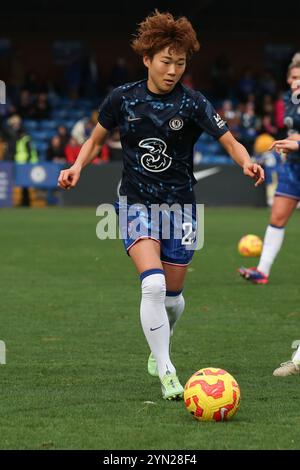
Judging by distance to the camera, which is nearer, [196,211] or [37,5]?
[196,211]

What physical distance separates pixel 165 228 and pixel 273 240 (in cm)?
565

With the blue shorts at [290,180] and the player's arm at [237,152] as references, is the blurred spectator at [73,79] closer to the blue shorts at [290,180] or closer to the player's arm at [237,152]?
the blue shorts at [290,180]

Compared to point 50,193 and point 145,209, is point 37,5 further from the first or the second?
point 145,209

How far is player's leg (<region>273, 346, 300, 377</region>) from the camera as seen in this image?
24.7 ft

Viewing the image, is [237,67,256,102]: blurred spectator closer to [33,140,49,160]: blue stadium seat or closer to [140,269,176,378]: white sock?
[33,140,49,160]: blue stadium seat

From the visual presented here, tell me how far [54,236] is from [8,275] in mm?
5901

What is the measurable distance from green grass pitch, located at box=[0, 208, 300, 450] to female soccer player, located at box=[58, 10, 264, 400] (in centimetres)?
57

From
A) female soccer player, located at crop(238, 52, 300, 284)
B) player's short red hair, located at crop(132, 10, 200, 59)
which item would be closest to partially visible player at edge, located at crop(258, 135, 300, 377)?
player's short red hair, located at crop(132, 10, 200, 59)

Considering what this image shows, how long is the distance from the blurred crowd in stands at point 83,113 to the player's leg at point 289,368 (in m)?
20.1

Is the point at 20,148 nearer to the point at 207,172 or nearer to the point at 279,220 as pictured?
the point at 207,172

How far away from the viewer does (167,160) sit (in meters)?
7.17

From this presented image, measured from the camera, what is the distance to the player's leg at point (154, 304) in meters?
6.90

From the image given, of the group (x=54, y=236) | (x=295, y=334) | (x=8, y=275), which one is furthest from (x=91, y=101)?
(x=295, y=334)

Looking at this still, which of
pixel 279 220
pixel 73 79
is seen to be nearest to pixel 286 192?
pixel 279 220
